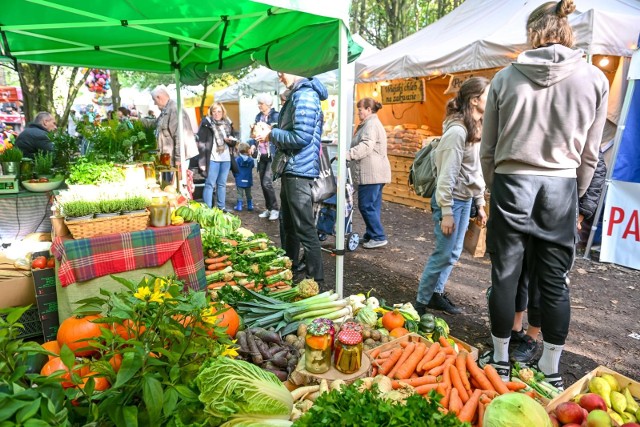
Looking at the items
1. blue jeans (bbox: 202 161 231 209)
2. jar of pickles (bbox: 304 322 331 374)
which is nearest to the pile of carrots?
jar of pickles (bbox: 304 322 331 374)

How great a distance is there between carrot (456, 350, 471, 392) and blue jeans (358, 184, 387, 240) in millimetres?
3736

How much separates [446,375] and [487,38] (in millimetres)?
5701

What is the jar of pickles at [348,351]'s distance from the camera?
7.14 feet

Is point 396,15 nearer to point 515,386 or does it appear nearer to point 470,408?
point 515,386

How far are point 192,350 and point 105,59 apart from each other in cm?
593

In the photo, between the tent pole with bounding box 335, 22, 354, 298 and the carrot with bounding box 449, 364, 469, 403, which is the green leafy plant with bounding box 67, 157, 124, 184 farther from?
the carrot with bounding box 449, 364, 469, 403

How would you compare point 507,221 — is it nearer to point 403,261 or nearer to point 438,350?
point 438,350

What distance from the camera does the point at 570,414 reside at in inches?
75.9

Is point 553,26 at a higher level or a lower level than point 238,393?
higher

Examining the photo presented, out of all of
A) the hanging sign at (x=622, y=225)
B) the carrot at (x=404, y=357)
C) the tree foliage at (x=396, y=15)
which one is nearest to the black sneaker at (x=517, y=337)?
the carrot at (x=404, y=357)

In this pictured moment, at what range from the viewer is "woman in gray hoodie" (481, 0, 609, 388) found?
2385 millimetres

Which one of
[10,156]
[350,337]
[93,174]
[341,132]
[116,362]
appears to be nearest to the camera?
[116,362]

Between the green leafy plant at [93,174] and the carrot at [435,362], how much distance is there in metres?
2.98

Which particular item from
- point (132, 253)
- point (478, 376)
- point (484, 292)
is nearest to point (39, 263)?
point (132, 253)
